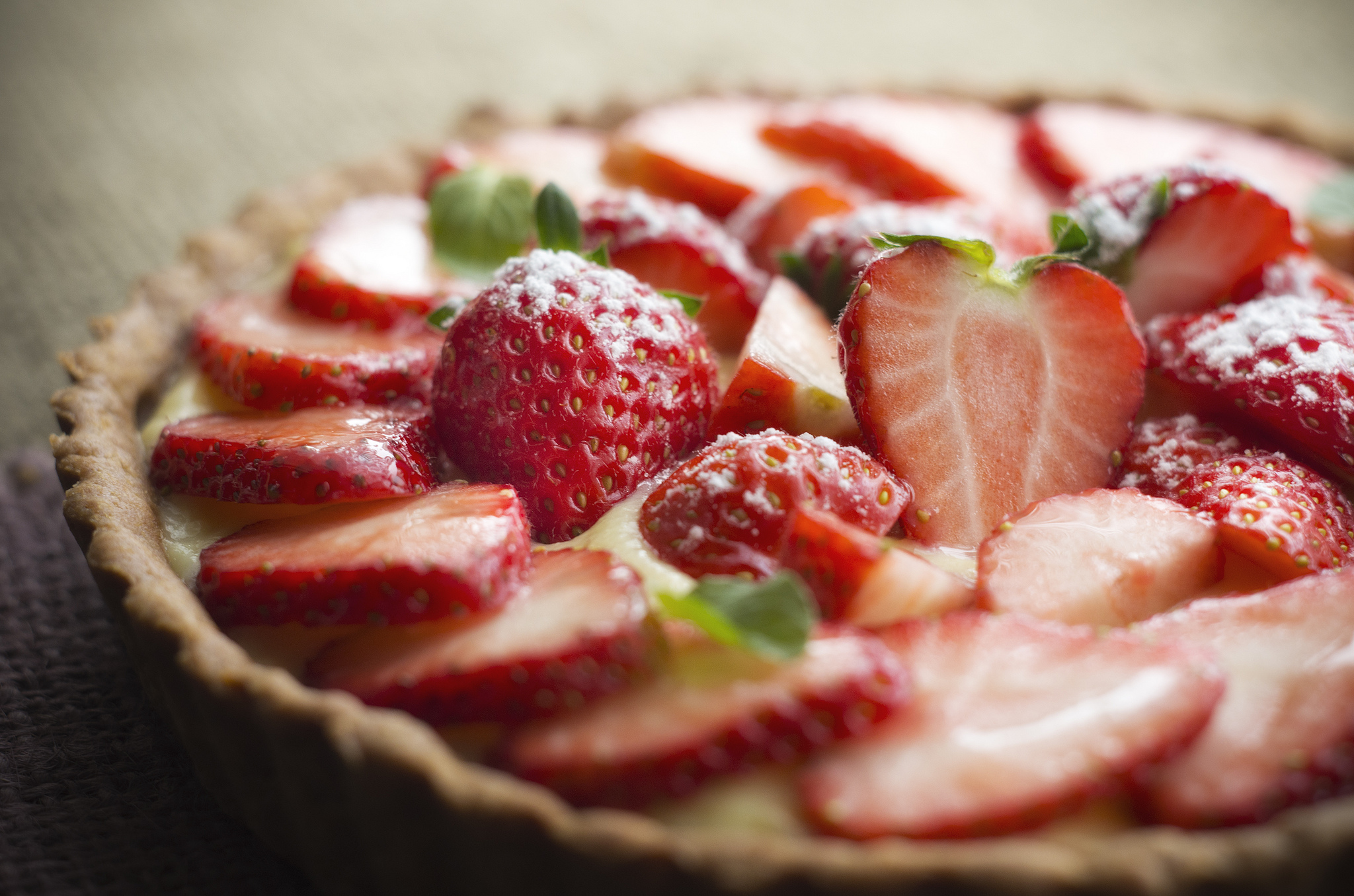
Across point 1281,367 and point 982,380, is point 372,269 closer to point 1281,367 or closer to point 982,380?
point 982,380

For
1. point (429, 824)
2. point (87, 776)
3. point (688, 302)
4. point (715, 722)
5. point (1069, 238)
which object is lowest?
point (87, 776)

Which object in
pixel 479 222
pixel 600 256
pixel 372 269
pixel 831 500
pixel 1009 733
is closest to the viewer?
pixel 1009 733

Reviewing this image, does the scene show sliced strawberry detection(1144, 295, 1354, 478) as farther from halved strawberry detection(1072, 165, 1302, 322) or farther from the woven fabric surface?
the woven fabric surface

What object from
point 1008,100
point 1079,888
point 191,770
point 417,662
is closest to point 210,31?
point 1008,100

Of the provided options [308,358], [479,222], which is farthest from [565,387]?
[479,222]

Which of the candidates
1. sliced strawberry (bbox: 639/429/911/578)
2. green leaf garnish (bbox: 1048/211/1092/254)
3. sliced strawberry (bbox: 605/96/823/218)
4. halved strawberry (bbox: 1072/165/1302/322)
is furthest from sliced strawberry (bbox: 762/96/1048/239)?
sliced strawberry (bbox: 639/429/911/578)

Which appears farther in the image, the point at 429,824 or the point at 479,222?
the point at 479,222

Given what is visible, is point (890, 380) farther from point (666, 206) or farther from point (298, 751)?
point (298, 751)

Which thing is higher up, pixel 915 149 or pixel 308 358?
pixel 915 149
